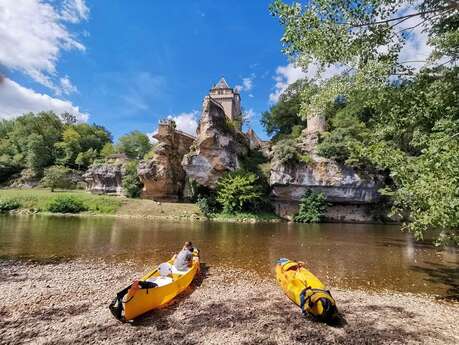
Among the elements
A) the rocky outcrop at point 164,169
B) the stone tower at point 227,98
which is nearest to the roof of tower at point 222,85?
the stone tower at point 227,98

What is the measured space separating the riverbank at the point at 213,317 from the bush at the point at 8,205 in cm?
2935

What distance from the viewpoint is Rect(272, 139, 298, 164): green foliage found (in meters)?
31.4

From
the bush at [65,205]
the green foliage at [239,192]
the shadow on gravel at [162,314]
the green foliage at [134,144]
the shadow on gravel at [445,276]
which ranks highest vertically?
the green foliage at [134,144]

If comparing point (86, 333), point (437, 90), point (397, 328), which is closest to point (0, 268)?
point (86, 333)

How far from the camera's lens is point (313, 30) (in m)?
6.79

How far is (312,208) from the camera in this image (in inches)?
1229

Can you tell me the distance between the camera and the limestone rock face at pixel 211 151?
108ft

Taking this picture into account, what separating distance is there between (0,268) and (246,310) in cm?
954

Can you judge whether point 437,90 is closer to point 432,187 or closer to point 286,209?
point 432,187

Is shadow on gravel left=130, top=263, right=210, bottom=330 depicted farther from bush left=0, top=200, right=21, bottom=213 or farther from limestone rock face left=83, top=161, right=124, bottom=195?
limestone rock face left=83, top=161, right=124, bottom=195

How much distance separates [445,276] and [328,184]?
71.9 ft

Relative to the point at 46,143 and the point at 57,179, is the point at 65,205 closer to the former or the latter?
the point at 57,179

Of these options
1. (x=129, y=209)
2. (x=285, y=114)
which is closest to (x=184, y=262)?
(x=129, y=209)

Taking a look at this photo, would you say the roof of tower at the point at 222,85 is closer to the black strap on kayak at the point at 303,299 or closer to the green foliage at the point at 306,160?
the green foliage at the point at 306,160
